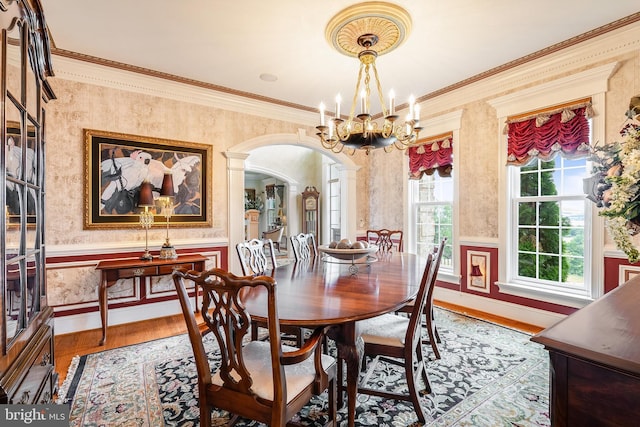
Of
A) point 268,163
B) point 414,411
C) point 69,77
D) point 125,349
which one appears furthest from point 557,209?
point 268,163

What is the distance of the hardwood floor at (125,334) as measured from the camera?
107 inches

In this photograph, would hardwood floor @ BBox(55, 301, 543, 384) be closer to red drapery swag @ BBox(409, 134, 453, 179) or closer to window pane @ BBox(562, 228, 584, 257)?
window pane @ BBox(562, 228, 584, 257)

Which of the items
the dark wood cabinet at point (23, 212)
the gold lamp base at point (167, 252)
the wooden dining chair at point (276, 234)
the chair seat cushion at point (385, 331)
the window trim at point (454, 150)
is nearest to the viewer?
the dark wood cabinet at point (23, 212)

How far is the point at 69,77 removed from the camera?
314 centimetres

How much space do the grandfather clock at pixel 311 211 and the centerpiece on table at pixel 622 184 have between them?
6.57m

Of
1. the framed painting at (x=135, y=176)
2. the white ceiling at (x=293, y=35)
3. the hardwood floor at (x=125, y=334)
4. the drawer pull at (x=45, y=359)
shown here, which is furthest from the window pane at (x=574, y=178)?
the drawer pull at (x=45, y=359)

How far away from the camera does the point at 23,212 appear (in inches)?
51.6

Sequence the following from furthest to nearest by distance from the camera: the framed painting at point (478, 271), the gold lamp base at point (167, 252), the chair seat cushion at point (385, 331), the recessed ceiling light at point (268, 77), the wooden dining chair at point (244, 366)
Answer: the framed painting at point (478, 271)
the recessed ceiling light at point (268, 77)
the gold lamp base at point (167, 252)
the chair seat cushion at point (385, 331)
the wooden dining chair at point (244, 366)

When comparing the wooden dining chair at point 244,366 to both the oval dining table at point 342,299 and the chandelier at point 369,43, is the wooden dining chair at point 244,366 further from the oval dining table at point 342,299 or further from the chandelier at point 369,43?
the chandelier at point 369,43

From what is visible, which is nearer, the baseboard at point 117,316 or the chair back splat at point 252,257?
the chair back splat at point 252,257

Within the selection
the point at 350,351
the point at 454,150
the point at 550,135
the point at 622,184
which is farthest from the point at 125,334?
the point at 550,135

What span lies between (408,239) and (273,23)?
345 cm

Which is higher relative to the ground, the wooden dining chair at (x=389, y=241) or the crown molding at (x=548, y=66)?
the crown molding at (x=548, y=66)

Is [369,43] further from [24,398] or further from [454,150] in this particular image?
[24,398]
